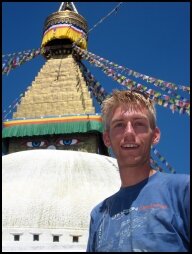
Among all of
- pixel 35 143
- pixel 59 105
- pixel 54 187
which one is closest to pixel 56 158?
pixel 54 187

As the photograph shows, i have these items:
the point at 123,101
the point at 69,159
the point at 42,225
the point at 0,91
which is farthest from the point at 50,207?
the point at 123,101

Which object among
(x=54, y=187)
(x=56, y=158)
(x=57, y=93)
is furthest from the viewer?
(x=57, y=93)

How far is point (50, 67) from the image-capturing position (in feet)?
59.4

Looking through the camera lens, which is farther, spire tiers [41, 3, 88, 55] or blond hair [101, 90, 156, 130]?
spire tiers [41, 3, 88, 55]

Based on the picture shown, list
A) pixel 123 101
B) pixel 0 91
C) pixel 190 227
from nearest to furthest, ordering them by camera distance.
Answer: pixel 190 227 → pixel 123 101 → pixel 0 91

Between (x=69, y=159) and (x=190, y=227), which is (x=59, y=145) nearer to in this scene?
(x=69, y=159)

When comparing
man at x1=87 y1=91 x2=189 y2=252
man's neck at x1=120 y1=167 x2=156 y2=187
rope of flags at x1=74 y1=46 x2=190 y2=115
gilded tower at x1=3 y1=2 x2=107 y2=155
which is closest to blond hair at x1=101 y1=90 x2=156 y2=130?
man at x1=87 y1=91 x2=189 y2=252

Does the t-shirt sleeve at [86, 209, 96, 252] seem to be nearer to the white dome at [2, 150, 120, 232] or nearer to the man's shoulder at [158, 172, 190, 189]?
the man's shoulder at [158, 172, 190, 189]

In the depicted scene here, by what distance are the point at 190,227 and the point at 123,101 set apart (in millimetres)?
618

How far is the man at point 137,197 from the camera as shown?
1.43m

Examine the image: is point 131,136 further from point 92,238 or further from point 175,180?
point 92,238

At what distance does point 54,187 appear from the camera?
9047 millimetres

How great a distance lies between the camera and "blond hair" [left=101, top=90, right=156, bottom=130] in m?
1.66

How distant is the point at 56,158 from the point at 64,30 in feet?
32.0
